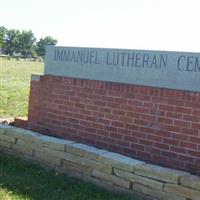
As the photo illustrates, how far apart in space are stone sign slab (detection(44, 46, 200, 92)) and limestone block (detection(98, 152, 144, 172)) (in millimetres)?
872

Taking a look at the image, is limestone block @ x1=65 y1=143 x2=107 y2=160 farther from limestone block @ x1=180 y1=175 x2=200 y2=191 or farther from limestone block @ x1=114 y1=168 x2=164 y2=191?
limestone block @ x1=180 y1=175 x2=200 y2=191

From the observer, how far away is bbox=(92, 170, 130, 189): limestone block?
504cm

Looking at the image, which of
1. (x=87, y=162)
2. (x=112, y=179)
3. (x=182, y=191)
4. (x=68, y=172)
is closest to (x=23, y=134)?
(x=68, y=172)

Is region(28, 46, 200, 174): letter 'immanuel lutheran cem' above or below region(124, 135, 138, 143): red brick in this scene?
above

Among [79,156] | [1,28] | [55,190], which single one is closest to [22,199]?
[55,190]

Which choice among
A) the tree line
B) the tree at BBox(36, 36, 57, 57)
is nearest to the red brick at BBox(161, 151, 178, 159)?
the tree line

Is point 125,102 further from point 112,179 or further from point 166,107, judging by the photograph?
point 112,179

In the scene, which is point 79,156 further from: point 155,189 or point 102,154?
point 155,189

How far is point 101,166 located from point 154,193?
0.75m

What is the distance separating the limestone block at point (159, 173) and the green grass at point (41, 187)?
0.33m

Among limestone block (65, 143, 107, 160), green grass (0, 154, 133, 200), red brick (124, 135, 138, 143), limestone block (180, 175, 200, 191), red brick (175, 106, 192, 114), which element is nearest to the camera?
limestone block (180, 175, 200, 191)

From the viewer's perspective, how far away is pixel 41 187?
5.13 m

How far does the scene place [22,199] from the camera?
4.72 metres

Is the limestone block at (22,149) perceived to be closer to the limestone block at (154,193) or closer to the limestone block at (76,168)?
the limestone block at (76,168)
